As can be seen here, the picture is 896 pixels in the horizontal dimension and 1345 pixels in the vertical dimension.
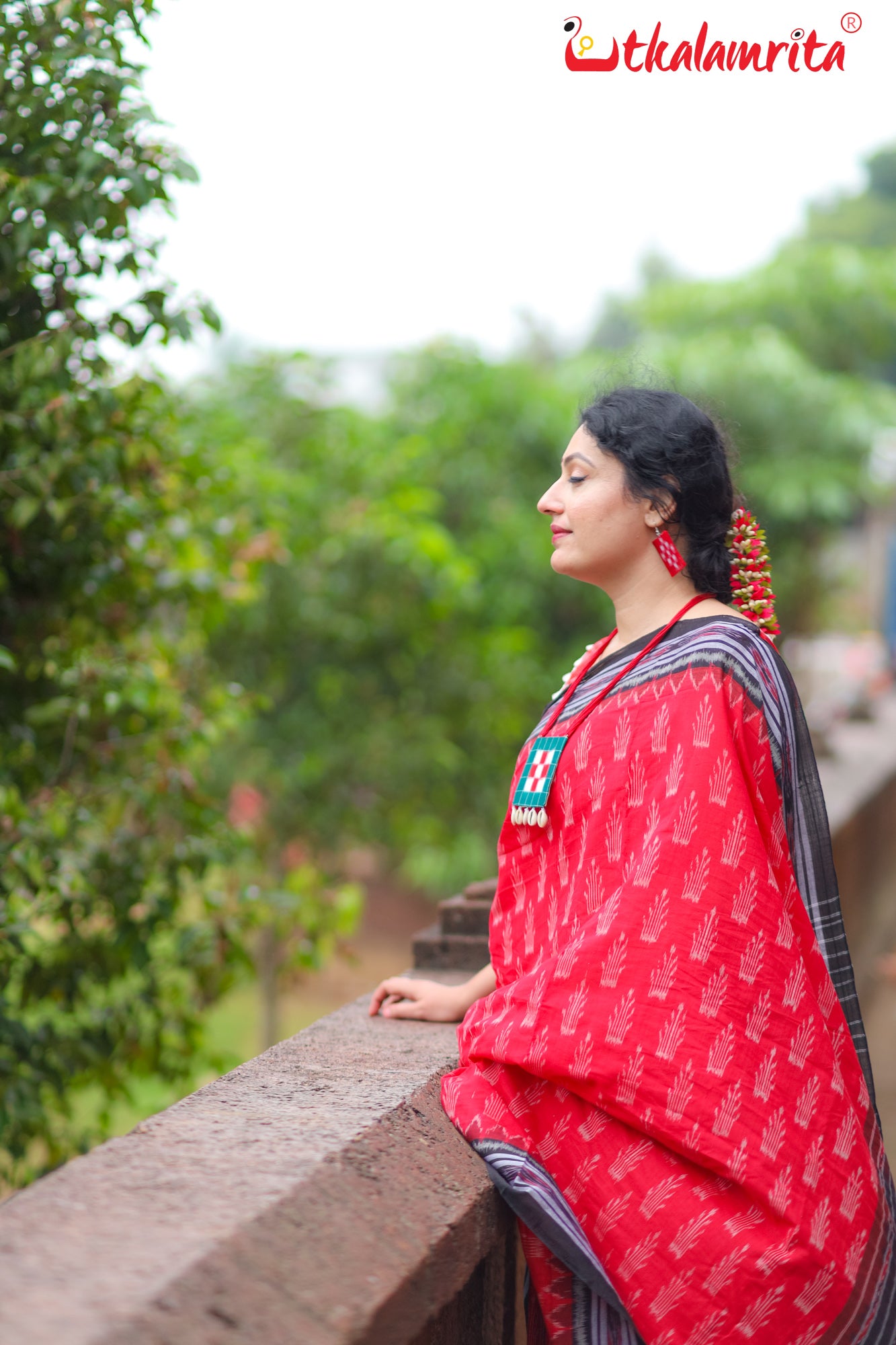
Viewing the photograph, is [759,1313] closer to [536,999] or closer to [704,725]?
[536,999]

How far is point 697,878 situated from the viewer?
1.51m

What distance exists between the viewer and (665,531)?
5.73 ft

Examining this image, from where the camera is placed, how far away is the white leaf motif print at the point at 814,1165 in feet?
4.80

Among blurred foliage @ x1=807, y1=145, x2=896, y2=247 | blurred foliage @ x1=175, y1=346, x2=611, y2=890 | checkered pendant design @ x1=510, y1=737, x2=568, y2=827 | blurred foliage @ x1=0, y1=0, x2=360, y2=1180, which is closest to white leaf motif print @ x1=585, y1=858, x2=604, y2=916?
checkered pendant design @ x1=510, y1=737, x2=568, y2=827

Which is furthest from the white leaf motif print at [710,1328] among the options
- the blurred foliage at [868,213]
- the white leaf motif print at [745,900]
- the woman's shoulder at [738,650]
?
the blurred foliage at [868,213]

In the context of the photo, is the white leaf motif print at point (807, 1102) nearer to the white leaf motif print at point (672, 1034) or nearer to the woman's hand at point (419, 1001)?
the white leaf motif print at point (672, 1034)

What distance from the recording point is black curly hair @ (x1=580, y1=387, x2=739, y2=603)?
1.72m

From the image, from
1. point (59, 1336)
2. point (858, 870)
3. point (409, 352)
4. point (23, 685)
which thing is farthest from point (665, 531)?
point (409, 352)

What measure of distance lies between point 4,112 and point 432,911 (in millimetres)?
10050

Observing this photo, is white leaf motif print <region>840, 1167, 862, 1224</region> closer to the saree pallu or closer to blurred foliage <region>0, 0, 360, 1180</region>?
the saree pallu

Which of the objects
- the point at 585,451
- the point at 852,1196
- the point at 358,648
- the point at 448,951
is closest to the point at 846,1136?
the point at 852,1196

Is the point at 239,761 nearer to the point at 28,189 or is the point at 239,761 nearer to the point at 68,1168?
the point at 28,189

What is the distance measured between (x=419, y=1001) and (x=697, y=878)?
2.38ft

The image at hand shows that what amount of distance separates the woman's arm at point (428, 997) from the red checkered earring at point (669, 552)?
690 millimetres
